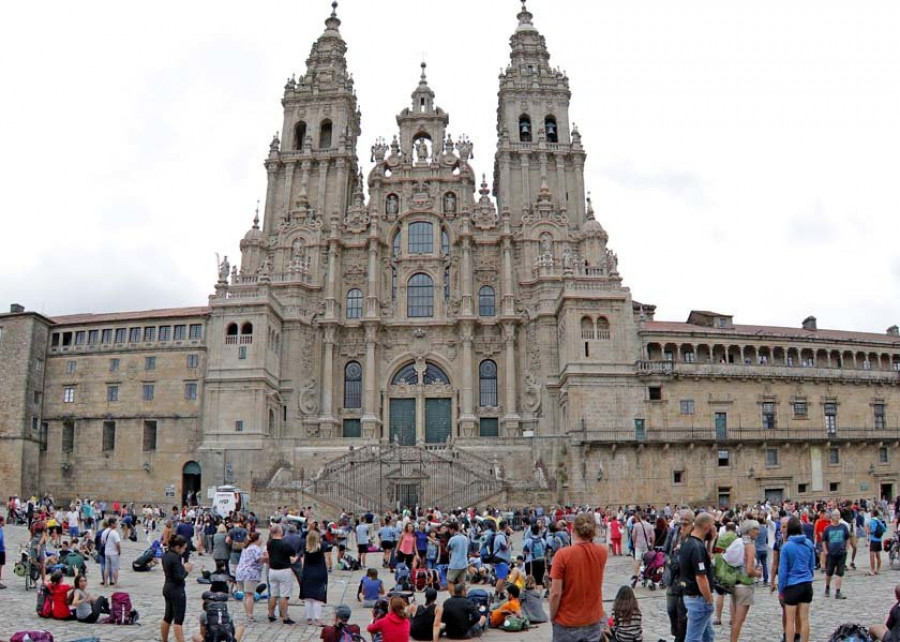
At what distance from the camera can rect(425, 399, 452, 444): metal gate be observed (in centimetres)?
5572

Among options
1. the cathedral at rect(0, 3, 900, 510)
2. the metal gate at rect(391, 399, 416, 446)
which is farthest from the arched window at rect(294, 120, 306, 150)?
the metal gate at rect(391, 399, 416, 446)

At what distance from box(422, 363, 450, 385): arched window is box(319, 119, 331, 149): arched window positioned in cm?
1971

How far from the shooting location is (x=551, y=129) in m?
63.4

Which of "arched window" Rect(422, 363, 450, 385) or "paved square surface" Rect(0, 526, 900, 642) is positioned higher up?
"arched window" Rect(422, 363, 450, 385)

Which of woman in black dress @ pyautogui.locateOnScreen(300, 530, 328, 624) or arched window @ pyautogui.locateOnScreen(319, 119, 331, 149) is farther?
arched window @ pyautogui.locateOnScreen(319, 119, 331, 149)

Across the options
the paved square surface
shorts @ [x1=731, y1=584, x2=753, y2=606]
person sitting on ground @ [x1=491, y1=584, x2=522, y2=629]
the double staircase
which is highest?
the double staircase

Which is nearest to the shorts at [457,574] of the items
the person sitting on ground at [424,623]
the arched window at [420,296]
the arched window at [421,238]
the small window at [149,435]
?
the person sitting on ground at [424,623]

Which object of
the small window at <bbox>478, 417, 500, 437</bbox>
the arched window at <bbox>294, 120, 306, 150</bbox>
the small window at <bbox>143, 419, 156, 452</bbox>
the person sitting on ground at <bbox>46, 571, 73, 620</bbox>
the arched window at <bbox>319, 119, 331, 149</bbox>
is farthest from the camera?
the arched window at <bbox>294, 120, 306, 150</bbox>

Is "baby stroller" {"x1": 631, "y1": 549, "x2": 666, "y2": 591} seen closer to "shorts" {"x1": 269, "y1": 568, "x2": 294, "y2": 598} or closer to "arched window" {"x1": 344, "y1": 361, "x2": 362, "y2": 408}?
"shorts" {"x1": 269, "y1": 568, "x2": 294, "y2": 598}

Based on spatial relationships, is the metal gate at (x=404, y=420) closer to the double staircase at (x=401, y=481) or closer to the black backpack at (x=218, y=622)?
the double staircase at (x=401, y=481)

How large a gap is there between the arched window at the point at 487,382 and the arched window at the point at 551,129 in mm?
18597

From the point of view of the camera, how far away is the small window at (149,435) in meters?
52.3

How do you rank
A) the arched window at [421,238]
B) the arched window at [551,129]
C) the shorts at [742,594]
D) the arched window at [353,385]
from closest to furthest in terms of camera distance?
the shorts at [742,594]
the arched window at [353,385]
the arched window at [421,238]
the arched window at [551,129]

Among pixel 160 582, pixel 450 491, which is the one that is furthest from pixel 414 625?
pixel 450 491
